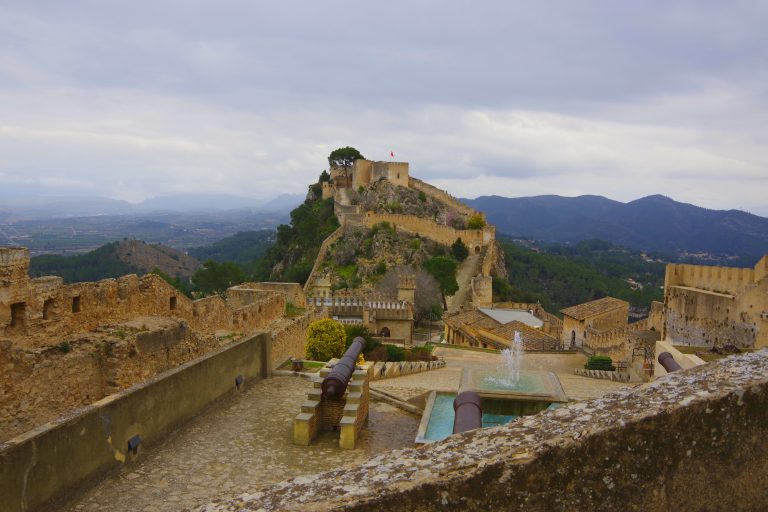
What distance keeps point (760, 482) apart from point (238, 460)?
539 cm

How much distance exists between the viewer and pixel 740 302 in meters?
18.2

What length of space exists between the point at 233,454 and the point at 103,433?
151cm

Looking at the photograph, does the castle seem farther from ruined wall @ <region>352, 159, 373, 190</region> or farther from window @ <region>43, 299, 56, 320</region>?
ruined wall @ <region>352, 159, 373, 190</region>

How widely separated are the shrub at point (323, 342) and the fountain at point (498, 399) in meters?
7.03

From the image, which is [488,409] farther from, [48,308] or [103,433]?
[48,308]

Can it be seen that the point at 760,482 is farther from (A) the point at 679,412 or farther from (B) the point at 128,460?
(B) the point at 128,460

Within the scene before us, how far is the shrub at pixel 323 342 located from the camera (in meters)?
18.2

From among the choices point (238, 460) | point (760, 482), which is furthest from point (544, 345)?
point (760, 482)

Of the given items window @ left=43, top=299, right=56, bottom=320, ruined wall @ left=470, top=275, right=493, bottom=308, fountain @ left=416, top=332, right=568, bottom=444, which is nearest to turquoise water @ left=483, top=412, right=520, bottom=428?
fountain @ left=416, top=332, right=568, bottom=444

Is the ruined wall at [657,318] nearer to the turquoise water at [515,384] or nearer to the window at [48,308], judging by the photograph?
the turquoise water at [515,384]

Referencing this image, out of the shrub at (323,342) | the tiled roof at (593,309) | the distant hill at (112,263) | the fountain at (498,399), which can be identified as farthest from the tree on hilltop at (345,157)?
the fountain at (498,399)

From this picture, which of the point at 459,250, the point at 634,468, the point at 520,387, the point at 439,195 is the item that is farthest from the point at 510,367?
the point at 439,195

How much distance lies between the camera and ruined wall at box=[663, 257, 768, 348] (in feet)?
57.3

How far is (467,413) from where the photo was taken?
527cm
